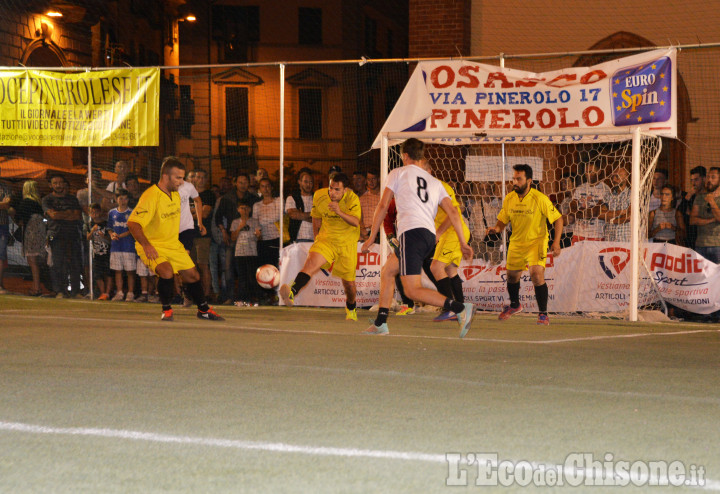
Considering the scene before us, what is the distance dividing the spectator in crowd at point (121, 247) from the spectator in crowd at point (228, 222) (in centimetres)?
142

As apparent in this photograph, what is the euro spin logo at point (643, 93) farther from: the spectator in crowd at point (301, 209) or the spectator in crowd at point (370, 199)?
the spectator in crowd at point (301, 209)

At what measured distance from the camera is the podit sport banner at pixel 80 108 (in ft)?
49.2

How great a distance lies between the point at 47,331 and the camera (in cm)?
1002

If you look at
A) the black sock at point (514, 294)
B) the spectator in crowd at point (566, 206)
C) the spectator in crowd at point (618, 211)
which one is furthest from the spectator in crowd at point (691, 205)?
the black sock at point (514, 294)

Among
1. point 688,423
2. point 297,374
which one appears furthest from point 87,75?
point 688,423

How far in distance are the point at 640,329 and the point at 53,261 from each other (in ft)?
30.9

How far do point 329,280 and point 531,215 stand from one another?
3480 millimetres

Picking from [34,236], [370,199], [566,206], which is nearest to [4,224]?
[34,236]

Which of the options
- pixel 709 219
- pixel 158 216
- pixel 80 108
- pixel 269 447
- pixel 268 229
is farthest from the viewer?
pixel 80 108

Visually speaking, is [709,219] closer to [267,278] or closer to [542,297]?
[542,297]

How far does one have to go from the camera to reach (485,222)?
14.8 meters

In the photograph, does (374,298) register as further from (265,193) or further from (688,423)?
(688,423)

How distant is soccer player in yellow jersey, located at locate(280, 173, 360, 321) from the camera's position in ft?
40.1

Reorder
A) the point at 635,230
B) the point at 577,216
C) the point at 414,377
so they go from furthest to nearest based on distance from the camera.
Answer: the point at 577,216, the point at 635,230, the point at 414,377
